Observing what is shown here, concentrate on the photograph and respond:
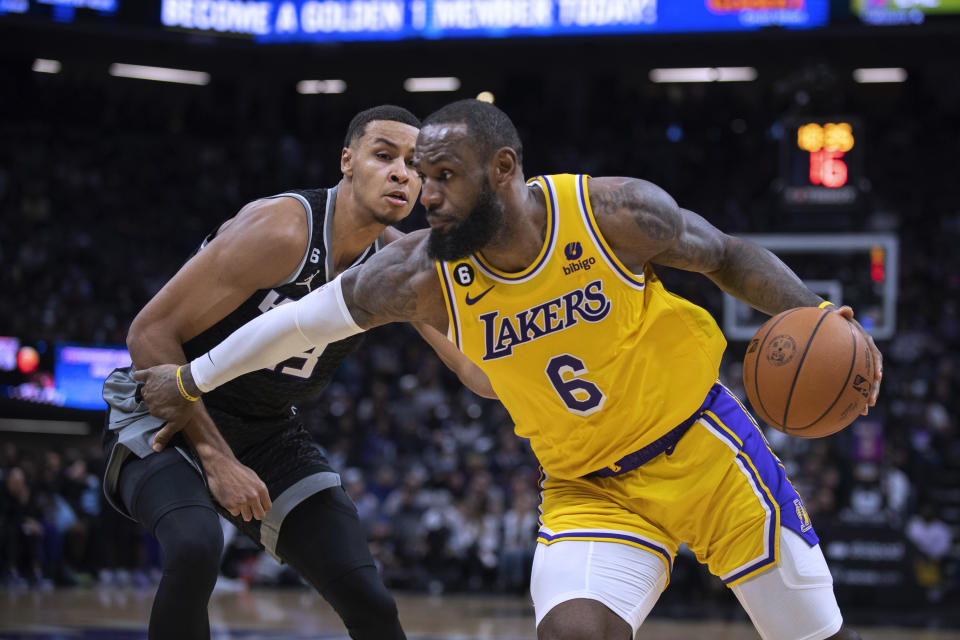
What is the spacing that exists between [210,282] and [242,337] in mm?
371

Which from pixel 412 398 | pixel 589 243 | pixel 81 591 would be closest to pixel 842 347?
pixel 589 243

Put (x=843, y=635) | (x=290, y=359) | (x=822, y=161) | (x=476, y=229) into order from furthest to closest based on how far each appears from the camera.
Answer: (x=822, y=161) → (x=290, y=359) → (x=843, y=635) → (x=476, y=229)

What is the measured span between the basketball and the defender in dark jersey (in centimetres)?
104

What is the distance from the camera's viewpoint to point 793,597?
2994 mm

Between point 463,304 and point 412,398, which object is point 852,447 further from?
point 463,304

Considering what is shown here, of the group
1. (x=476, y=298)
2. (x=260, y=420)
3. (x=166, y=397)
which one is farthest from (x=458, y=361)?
(x=166, y=397)

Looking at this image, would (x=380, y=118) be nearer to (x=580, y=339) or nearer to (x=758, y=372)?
(x=580, y=339)

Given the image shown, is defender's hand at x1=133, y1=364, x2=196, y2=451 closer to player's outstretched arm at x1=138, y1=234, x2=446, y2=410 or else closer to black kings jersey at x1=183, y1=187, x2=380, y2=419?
player's outstretched arm at x1=138, y1=234, x2=446, y2=410

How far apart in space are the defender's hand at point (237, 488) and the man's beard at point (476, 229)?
1060 millimetres

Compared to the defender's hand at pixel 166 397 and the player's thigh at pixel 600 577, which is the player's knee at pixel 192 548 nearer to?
the defender's hand at pixel 166 397

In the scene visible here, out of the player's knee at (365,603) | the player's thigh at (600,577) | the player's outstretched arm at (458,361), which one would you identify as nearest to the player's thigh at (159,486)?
the player's knee at (365,603)

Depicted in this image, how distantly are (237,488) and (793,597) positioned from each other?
5.65 ft

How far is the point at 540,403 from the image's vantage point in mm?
3051

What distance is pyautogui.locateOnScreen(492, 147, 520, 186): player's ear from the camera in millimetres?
2943
